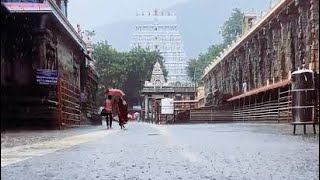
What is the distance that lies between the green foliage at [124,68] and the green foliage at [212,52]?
14.1 m

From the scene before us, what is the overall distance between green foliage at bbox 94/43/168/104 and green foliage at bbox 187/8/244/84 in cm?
1414

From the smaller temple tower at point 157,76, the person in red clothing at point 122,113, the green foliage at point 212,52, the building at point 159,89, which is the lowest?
the person in red clothing at point 122,113

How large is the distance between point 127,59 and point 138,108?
12239mm

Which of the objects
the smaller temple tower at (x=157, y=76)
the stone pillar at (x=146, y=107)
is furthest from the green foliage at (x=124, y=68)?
the stone pillar at (x=146, y=107)

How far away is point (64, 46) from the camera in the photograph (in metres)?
22.6

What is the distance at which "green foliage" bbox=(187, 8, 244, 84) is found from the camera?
66.2m

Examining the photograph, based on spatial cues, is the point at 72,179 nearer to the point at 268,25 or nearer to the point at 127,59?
the point at 268,25

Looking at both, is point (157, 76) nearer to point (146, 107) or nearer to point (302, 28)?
point (146, 107)

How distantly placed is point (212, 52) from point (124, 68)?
84.0ft

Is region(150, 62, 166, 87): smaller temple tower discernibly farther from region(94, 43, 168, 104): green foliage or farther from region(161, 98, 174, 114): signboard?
region(161, 98, 174, 114): signboard

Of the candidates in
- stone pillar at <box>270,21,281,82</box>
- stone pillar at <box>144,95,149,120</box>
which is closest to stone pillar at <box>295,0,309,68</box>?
stone pillar at <box>270,21,281,82</box>

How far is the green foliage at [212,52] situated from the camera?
66.2 meters

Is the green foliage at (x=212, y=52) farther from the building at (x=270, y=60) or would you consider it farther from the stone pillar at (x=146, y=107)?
the building at (x=270, y=60)

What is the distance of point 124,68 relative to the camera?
4481 cm
